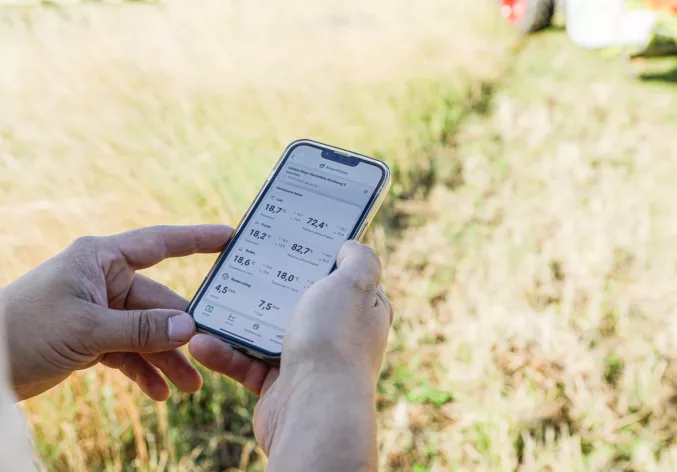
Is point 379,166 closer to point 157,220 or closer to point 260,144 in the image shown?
point 157,220

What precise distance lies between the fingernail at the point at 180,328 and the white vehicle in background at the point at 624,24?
4.96 metres

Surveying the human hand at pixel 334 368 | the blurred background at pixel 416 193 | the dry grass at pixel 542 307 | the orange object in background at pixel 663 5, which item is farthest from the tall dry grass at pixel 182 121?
the orange object in background at pixel 663 5

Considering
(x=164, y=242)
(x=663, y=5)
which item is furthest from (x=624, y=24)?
(x=164, y=242)

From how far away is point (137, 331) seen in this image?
131 cm

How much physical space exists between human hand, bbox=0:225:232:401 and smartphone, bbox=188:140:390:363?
0.40 feet

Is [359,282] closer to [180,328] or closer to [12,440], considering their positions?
[180,328]

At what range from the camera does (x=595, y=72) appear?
5512 mm

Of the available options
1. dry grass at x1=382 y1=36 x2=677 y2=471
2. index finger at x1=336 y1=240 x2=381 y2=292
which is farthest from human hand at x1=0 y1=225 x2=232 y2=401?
dry grass at x1=382 y1=36 x2=677 y2=471

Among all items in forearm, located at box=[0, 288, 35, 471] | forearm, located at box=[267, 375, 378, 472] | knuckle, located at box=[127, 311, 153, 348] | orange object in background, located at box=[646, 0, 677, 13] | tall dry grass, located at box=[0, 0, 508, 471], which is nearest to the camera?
forearm, located at box=[0, 288, 35, 471]

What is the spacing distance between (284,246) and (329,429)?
61cm

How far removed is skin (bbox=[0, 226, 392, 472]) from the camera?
1.02 meters

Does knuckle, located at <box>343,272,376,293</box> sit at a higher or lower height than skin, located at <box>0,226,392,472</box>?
higher

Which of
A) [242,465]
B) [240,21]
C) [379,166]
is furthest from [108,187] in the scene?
[240,21]

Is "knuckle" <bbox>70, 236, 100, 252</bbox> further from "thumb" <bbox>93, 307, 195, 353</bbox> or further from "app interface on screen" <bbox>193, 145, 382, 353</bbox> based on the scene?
"app interface on screen" <bbox>193, 145, 382, 353</bbox>
